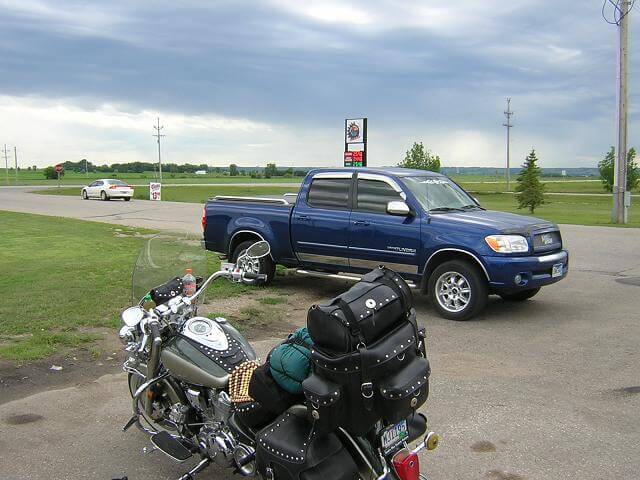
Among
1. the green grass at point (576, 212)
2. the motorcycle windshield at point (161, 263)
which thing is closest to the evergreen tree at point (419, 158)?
the green grass at point (576, 212)

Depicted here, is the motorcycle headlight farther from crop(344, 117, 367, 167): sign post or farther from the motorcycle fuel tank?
crop(344, 117, 367, 167): sign post

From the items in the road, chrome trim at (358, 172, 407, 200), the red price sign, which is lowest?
the road

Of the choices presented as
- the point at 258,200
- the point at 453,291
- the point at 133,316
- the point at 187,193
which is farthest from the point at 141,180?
the point at 133,316

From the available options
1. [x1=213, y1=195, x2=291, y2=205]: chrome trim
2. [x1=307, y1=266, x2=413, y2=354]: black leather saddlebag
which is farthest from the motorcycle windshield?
[x1=213, y1=195, x2=291, y2=205]: chrome trim

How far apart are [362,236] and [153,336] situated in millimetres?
5214

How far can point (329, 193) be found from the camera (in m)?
9.30

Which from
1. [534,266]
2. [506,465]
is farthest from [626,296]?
[506,465]

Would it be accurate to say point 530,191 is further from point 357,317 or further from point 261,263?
point 357,317

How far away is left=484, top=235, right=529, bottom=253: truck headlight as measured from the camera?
7809 millimetres

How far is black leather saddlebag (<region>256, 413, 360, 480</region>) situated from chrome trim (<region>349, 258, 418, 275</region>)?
5536 mm

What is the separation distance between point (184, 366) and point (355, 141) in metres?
16.6

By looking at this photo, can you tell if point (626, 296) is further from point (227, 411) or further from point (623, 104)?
point (623, 104)

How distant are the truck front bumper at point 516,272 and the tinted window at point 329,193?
2.31 metres

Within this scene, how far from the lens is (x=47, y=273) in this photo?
34.3 feet
